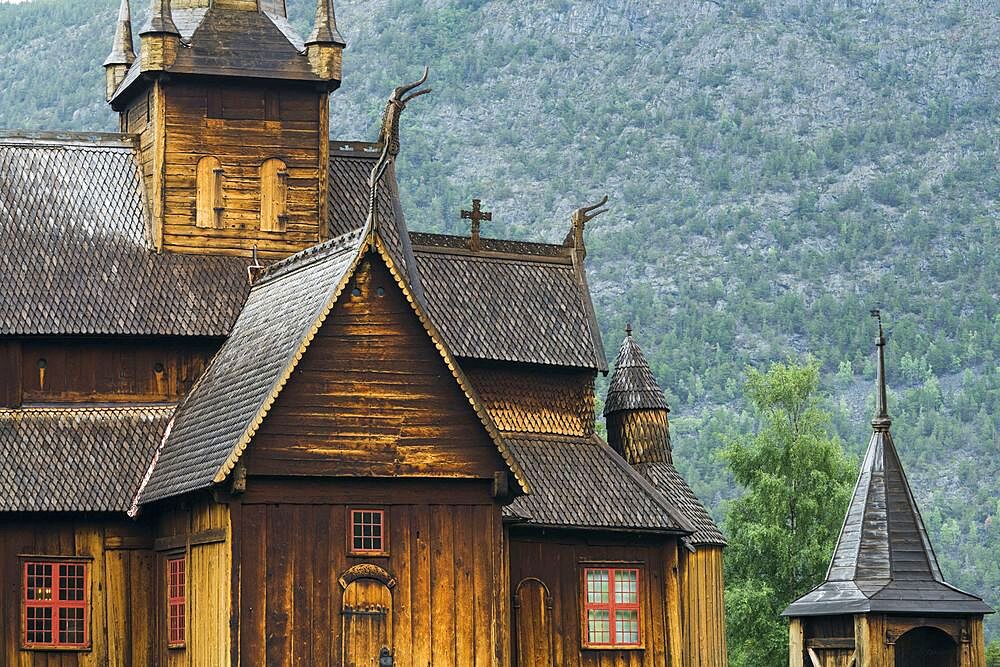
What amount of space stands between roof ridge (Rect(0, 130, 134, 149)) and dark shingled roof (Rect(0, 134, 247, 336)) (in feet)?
0.07

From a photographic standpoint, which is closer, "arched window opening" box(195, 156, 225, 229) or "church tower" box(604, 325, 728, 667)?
"arched window opening" box(195, 156, 225, 229)

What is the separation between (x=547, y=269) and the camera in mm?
49719

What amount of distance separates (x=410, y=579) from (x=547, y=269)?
1349 centimetres

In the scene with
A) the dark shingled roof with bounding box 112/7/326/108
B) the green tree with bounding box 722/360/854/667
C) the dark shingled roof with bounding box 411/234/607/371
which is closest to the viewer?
the dark shingled roof with bounding box 112/7/326/108

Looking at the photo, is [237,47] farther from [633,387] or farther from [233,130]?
[633,387]

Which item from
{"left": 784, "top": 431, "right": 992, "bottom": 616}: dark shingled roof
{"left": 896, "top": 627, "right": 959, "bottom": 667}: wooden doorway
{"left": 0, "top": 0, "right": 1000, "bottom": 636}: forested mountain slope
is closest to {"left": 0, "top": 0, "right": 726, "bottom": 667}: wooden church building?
{"left": 784, "top": 431, "right": 992, "bottom": 616}: dark shingled roof

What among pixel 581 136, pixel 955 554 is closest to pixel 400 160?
pixel 581 136

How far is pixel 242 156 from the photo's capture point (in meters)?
44.5

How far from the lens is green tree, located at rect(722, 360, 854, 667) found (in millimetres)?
72250

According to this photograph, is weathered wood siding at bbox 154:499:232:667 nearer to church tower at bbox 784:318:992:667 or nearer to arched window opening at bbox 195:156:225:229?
arched window opening at bbox 195:156:225:229

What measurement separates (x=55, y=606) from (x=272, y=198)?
9.58 meters

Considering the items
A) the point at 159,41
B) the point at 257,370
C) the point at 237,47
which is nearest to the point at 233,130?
the point at 237,47

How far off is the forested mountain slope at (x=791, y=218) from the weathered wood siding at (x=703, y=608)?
72040mm

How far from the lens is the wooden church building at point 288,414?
37281 mm
